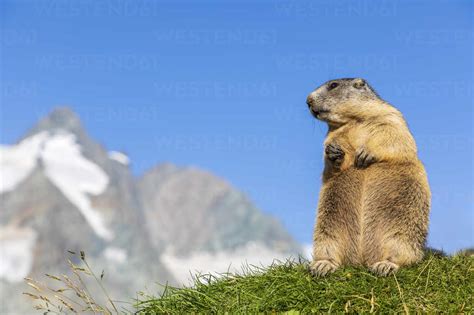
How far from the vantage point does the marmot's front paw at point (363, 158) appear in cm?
921

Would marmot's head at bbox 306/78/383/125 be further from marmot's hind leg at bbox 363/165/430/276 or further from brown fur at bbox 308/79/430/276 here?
marmot's hind leg at bbox 363/165/430/276

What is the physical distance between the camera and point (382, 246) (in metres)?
8.92

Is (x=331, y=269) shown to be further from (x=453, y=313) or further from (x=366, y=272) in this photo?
(x=453, y=313)

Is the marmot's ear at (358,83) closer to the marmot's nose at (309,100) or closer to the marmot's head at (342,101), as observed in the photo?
the marmot's head at (342,101)

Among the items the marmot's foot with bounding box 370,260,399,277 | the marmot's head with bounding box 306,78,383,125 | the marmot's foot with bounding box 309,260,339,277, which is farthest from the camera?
the marmot's head with bounding box 306,78,383,125

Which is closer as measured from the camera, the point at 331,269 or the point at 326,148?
the point at 331,269

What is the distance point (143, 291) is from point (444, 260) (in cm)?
424

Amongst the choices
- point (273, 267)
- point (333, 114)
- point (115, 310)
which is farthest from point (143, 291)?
point (333, 114)

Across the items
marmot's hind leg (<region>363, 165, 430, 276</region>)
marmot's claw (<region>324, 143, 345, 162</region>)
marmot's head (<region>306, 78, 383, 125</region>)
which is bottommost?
marmot's hind leg (<region>363, 165, 430, 276</region>)

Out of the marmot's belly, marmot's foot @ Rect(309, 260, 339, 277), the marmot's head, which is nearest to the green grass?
marmot's foot @ Rect(309, 260, 339, 277)

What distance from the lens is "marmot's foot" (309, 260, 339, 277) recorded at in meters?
8.62

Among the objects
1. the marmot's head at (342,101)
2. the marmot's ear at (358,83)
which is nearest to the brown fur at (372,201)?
the marmot's head at (342,101)

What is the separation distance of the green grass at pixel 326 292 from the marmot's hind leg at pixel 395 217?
292mm

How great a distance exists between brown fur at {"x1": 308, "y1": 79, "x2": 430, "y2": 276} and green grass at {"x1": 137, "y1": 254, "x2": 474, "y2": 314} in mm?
288
